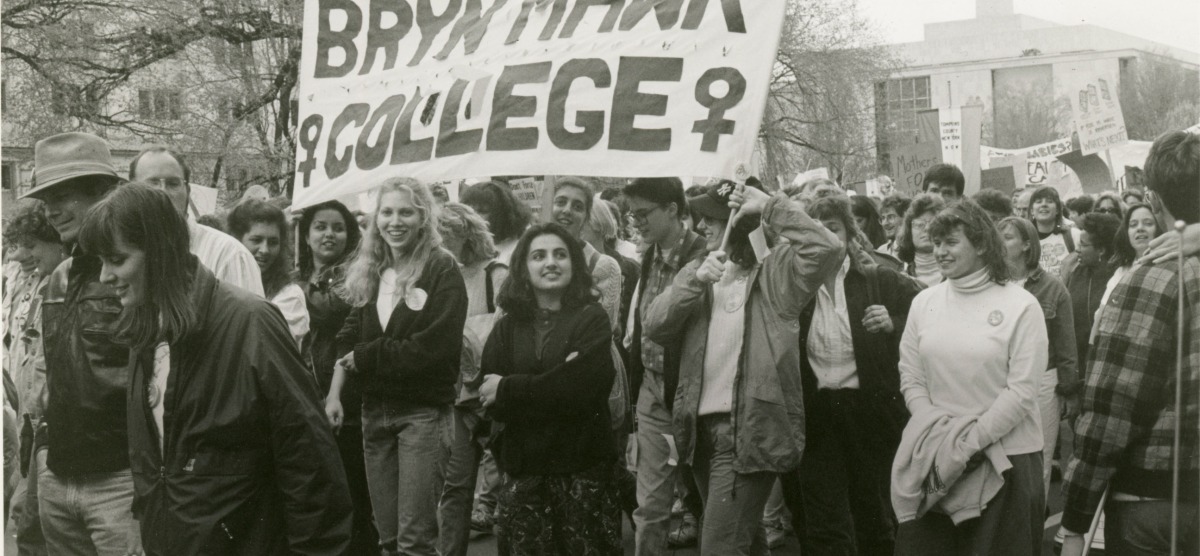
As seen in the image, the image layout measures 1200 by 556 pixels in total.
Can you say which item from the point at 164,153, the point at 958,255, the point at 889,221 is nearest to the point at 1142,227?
the point at 889,221

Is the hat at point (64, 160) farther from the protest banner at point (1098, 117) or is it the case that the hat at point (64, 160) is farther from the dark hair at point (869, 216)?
the protest banner at point (1098, 117)

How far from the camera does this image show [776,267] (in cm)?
562

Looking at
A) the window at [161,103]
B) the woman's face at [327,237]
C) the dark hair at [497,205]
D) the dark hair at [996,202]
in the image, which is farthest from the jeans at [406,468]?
the window at [161,103]

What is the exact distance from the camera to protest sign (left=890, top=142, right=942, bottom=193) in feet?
46.3

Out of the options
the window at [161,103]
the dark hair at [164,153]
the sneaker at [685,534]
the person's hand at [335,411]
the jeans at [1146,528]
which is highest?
the window at [161,103]

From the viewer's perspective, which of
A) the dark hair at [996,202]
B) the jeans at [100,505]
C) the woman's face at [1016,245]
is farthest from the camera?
the dark hair at [996,202]

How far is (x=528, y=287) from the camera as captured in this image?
598 cm

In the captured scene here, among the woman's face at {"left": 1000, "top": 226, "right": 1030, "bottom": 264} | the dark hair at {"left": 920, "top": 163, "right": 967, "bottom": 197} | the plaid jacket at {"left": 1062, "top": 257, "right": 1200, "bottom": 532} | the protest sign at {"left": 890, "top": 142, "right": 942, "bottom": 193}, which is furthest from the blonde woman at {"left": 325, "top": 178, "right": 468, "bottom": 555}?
the protest sign at {"left": 890, "top": 142, "right": 942, "bottom": 193}

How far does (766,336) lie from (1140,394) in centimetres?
207

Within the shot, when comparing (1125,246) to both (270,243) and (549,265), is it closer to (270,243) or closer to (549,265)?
(549,265)

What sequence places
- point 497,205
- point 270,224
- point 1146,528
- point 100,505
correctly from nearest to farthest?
point 1146,528 < point 100,505 < point 270,224 < point 497,205

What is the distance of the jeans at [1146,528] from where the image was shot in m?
3.60

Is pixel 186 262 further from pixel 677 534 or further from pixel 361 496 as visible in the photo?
pixel 677 534

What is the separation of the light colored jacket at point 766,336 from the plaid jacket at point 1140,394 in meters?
1.74
